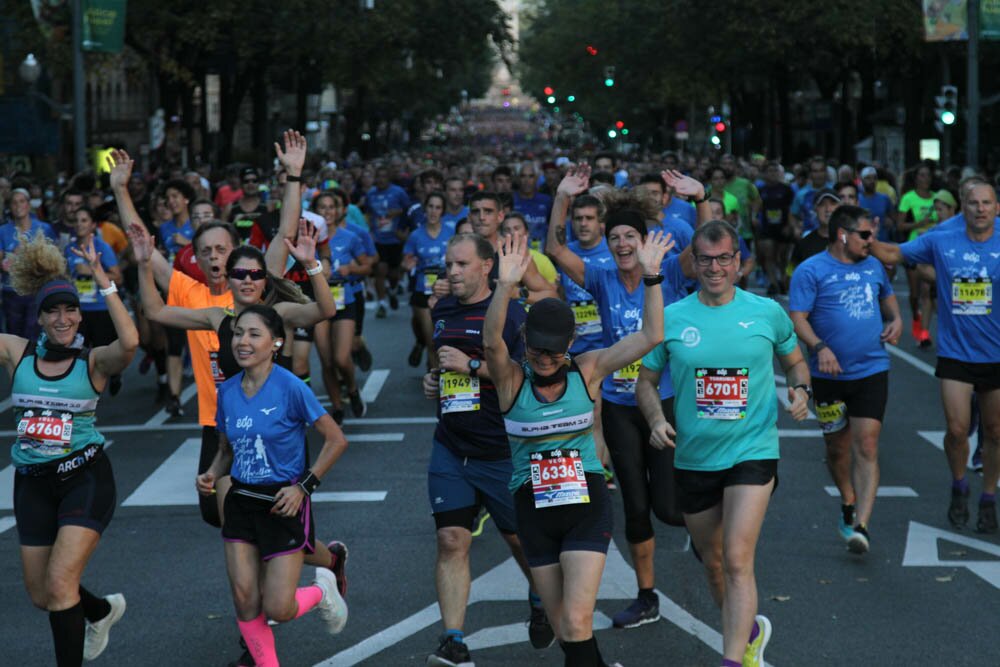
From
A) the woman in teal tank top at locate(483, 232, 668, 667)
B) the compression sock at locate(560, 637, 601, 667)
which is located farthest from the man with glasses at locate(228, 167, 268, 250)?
the compression sock at locate(560, 637, 601, 667)

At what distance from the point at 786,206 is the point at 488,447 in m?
17.6

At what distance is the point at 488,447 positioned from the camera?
732cm

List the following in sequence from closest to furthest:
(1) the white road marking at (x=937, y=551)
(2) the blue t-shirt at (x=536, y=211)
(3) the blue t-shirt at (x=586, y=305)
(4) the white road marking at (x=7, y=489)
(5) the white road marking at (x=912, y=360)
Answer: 1. (1) the white road marking at (x=937, y=551)
2. (3) the blue t-shirt at (x=586, y=305)
3. (4) the white road marking at (x=7, y=489)
4. (5) the white road marking at (x=912, y=360)
5. (2) the blue t-shirt at (x=536, y=211)

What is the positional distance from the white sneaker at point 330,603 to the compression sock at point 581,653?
55.4 inches

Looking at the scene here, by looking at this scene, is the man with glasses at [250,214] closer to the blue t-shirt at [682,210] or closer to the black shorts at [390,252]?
the blue t-shirt at [682,210]

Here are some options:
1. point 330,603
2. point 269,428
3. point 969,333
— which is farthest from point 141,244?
point 969,333

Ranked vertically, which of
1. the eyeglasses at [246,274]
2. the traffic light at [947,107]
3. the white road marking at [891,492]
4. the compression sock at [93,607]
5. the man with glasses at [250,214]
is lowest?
the white road marking at [891,492]

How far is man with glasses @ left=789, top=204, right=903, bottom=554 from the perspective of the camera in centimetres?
929

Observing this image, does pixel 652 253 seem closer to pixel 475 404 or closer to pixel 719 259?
pixel 719 259

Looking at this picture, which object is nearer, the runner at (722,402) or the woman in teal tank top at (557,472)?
the woman in teal tank top at (557,472)

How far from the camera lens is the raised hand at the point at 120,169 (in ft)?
28.7

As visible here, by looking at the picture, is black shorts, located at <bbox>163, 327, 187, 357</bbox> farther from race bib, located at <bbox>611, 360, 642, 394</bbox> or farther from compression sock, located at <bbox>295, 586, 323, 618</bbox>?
compression sock, located at <bbox>295, 586, 323, 618</bbox>

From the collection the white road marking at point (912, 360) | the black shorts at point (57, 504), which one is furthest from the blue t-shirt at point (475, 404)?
the white road marking at point (912, 360)

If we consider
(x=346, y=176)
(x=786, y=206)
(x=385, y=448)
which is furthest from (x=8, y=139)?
(x=385, y=448)
